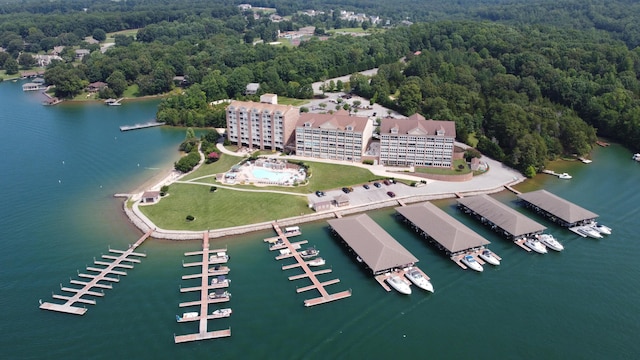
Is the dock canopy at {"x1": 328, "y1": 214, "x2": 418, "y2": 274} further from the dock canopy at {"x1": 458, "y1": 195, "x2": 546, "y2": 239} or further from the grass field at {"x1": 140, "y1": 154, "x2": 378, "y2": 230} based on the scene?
the dock canopy at {"x1": 458, "y1": 195, "x2": 546, "y2": 239}

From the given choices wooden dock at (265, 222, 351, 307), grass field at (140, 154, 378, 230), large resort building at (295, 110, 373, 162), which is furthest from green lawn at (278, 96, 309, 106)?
wooden dock at (265, 222, 351, 307)

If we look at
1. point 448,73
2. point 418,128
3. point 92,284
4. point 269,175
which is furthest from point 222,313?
point 448,73

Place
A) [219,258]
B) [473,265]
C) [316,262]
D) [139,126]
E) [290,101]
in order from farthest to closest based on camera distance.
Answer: [290,101] < [139,126] < [219,258] < [316,262] < [473,265]

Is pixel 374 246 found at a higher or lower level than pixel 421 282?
higher

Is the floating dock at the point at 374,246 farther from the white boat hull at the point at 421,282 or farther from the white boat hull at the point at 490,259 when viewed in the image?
the white boat hull at the point at 490,259

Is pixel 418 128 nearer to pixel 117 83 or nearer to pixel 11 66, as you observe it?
pixel 117 83

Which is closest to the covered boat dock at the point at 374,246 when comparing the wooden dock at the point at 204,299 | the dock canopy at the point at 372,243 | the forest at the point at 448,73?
the dock canopy at the point at 372,243
